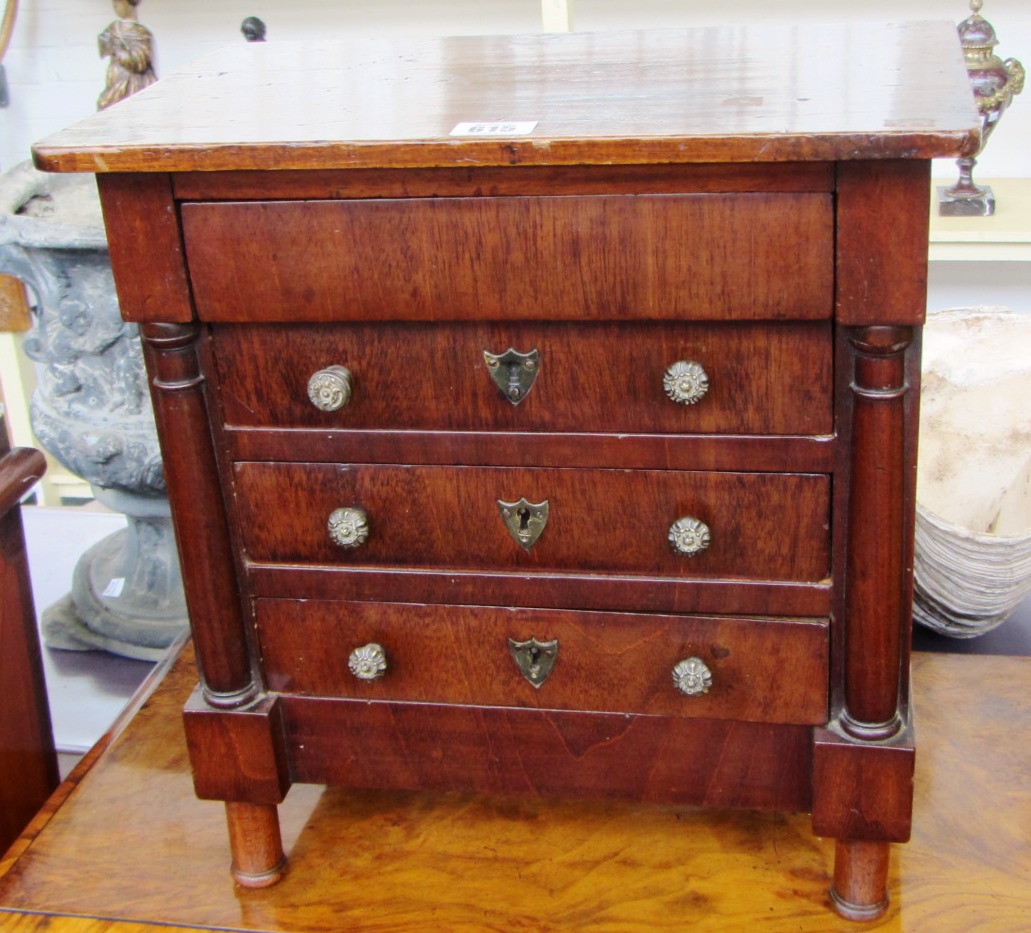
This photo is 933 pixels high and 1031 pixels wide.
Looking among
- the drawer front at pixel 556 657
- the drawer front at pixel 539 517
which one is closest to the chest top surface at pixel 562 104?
the drawer front at pixel 539 517

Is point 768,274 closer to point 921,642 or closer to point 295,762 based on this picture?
point 295,762

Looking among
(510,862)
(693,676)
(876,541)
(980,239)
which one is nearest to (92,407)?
(510,862)

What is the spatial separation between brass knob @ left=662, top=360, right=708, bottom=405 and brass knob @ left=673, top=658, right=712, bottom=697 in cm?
21

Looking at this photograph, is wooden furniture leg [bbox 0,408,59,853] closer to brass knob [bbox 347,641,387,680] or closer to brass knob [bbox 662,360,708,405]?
brass knob [bbox 347,641,387,680]

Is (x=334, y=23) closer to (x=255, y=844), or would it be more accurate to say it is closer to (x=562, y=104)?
(x=562, y=104)

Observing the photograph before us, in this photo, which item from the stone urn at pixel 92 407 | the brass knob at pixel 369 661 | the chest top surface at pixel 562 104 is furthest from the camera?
the stone urn at pixel 92 407

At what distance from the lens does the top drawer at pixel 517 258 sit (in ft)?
2.98

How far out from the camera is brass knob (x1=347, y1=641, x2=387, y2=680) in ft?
3.55

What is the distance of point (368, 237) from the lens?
3.10 feet

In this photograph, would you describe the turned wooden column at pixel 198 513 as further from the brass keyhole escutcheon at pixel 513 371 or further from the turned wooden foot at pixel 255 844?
the brass keyhole escutcheon at pixel 513 371

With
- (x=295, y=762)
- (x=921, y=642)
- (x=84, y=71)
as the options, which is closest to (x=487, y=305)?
(x=295, y=762)

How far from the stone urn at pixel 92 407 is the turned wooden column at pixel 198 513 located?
2.11 feet

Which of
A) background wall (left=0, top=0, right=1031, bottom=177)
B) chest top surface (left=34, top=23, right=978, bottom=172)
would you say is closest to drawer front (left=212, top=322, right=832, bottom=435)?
chest top surface (left=34, top=23, right=978, bottom=172)

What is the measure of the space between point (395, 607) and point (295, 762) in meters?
0.17
